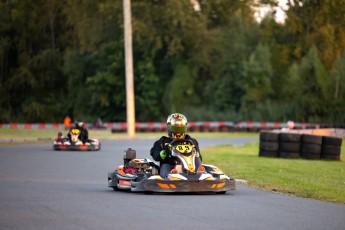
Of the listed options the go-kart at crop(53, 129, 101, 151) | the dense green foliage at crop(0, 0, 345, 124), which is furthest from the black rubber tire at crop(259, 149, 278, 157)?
the dense green foliage at crop(0, 0, 345, 124)

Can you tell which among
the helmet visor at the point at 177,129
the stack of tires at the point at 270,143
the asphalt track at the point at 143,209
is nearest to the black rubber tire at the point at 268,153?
the stack of tires at the point at 270,143

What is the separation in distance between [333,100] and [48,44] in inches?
1031

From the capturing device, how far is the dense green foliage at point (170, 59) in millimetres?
60375

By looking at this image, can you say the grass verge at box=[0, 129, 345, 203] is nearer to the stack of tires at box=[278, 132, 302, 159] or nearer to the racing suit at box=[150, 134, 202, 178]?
the stack of tires at box=[278, 132, 302, 159]

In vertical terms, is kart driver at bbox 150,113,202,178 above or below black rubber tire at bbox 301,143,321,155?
above

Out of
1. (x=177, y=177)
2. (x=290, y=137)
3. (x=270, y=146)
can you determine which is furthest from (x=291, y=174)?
(x=270, y=146)

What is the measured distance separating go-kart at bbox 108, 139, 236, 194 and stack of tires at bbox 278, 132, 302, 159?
11.0 m

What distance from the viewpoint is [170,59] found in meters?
66.2

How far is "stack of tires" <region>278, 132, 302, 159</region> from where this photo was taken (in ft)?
85.8

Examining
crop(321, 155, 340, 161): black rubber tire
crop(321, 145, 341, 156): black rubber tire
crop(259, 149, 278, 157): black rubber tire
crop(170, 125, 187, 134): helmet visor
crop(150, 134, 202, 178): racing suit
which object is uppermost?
crop(170, 125, 187, 134): helmet visor

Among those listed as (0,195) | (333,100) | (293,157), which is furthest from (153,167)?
(333,100)

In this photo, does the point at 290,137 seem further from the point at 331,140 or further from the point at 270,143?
the point at 331,140

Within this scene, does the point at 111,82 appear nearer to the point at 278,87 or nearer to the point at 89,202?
the point at 278,87

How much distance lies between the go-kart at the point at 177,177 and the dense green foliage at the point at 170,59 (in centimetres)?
4166
